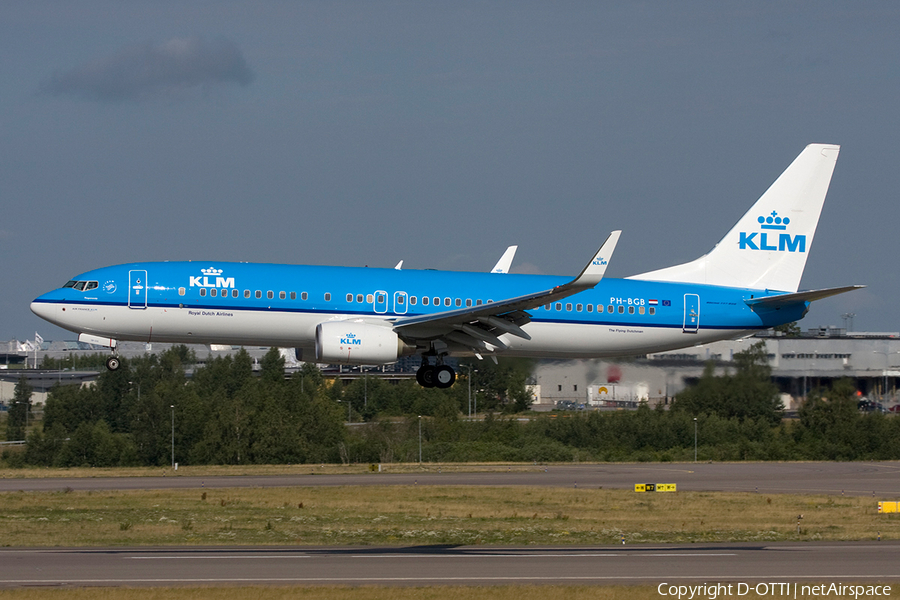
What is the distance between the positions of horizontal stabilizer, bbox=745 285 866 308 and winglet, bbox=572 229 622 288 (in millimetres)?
8158

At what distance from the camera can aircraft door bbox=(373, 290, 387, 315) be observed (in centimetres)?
3403

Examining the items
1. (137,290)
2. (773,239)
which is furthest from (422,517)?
(773,239)

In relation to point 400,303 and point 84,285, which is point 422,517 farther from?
point 84,285

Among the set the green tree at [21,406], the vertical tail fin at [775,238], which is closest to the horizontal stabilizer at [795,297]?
the vertical tail fin at [775,238]

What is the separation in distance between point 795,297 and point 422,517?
14.5m

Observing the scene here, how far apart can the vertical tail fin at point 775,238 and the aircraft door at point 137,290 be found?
16.8 meters

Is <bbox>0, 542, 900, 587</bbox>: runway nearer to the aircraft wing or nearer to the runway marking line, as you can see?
the runway marking line

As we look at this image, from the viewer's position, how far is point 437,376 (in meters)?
35.5

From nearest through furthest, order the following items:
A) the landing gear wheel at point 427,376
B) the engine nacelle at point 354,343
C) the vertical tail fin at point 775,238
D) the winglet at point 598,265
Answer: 1. the winglet at point 598,265
2. the engine nacelle at point 354,343
3. the landing gear wheel at point 427,376
4. the vertical tail fin at point 775,238

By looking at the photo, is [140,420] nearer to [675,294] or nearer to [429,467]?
[429,467]

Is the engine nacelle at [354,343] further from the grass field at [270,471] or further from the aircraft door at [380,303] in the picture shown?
the grass field at [270,471]

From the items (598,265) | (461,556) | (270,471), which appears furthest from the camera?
(270,471)

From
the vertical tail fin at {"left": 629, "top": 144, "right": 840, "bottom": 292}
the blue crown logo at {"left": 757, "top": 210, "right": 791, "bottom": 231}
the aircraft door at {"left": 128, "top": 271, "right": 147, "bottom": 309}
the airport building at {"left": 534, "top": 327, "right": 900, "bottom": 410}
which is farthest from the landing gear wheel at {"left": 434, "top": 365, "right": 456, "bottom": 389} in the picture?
the blue crown logo at {"left": 757, "top": 210, "right": 791, "bottom": 231}

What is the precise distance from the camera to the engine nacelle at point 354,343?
32.5 metres
